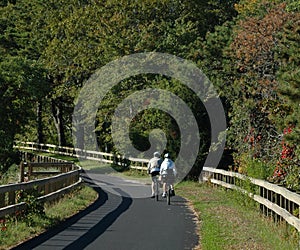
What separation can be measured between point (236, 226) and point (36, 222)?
4.81m

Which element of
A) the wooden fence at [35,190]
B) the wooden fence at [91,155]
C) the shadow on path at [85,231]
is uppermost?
the wooden fence at [91,155]

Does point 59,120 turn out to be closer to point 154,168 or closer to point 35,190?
point 154,168

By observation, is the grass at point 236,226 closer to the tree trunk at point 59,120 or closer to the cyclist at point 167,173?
the cyclist at point 167,173

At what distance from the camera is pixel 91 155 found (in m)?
56.8

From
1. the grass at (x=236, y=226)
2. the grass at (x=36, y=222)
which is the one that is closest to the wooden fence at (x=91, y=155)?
the grass at (x=236, y=226)

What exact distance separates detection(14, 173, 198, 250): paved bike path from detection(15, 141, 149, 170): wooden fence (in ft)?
61.7

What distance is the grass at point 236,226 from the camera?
1363 cm

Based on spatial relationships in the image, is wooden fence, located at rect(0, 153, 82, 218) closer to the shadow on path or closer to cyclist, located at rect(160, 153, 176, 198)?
the shadow on path

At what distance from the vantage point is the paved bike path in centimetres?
1382

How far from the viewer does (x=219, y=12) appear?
5484cm

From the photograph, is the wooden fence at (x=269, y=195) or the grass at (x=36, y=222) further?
the wooden fence at (x=269, y=195)

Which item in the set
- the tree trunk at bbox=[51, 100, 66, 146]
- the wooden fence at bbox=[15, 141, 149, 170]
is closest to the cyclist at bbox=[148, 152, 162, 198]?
the wooden fence at bbox=[15, 141, 149, 170]

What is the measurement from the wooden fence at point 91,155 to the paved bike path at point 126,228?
61.7 ft

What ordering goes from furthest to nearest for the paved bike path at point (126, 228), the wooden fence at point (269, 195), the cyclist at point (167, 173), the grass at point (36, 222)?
the cyclist at point (167, 173) < the wooden fence at point (269, 195) < the grass at point (36, 222) < the paved bike path at point (126, 228)
